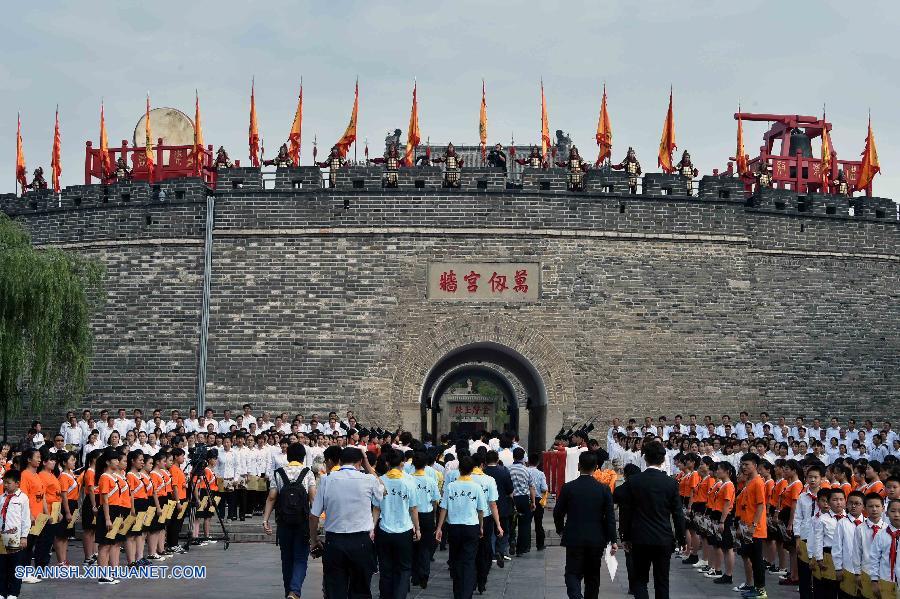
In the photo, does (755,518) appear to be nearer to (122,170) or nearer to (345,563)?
(345,563)

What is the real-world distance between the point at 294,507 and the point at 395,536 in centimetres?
80

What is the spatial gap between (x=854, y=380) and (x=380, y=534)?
1213cm

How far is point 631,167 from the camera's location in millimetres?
17234

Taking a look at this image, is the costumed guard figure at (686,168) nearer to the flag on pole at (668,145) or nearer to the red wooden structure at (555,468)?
the flag on pole at (668,145)

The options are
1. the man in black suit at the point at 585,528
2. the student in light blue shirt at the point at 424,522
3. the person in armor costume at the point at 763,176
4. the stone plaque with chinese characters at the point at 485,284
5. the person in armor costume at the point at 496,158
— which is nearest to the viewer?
the man in black suit at the point at 585,528

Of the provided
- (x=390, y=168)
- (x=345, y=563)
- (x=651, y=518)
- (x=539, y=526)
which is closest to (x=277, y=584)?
(x=345, y=563)

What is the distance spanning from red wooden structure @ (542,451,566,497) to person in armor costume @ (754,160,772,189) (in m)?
5.95

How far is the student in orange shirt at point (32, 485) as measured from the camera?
820 cm

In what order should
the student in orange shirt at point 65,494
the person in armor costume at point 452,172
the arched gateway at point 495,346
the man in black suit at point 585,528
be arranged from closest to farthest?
the man in black suit at point 585,528 → the student in orange shirt at point 65,494 → the arched gateway at point 495,346 → the person in armor costume at point 452,172

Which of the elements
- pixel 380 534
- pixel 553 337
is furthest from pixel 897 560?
pixel 553 337

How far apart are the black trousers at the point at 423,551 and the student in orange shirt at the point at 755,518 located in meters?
2.29

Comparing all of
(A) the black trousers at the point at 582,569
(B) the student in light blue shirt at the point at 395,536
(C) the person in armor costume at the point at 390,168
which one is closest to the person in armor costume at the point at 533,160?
(C) the person in armor costume at the point at 390,168

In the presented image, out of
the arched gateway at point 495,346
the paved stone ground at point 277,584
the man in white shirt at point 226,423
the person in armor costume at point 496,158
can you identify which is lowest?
the paved stone ground at point 277,584

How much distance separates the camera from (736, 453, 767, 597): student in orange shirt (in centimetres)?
796
